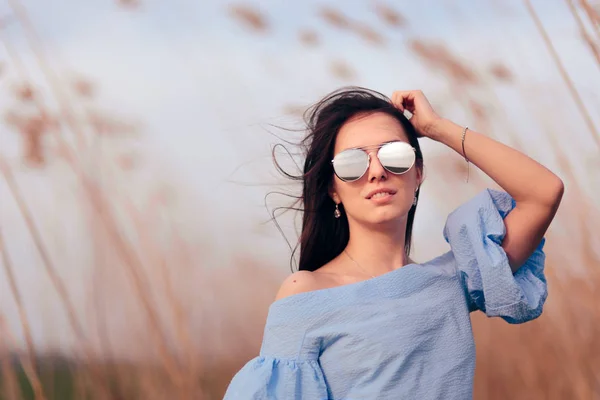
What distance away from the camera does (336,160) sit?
55.6 inches

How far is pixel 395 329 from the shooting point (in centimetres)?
132

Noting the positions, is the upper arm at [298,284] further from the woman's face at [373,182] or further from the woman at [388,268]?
the woman's face at [373,182]

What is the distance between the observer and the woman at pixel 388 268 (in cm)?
131

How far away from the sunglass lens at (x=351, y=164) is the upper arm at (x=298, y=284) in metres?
0.19

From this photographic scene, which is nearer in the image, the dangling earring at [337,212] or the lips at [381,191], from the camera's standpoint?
the lips at [381,191]

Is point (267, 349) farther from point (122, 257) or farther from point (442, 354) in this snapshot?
point (122, 257)

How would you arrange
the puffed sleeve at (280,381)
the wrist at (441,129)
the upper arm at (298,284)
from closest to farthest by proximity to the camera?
the puffed sleeve at (280,381), the upper arm at (298,284), the wrist at (441,129)

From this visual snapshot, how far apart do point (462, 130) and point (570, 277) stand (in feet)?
3.28

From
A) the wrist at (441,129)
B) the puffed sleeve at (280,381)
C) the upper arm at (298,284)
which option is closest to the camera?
the puffed sleeve at (280,381)

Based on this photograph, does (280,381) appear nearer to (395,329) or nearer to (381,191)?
(395,329)

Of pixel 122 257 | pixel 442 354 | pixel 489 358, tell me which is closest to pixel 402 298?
pixel 442 354

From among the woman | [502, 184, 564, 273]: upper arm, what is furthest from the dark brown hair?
[502, 184, 564, 273]: upper arm

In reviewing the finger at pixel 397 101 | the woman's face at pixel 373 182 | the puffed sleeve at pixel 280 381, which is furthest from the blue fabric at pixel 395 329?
the finger at pixel 397 101

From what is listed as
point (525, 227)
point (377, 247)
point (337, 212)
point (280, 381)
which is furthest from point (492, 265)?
point (280, 381)
